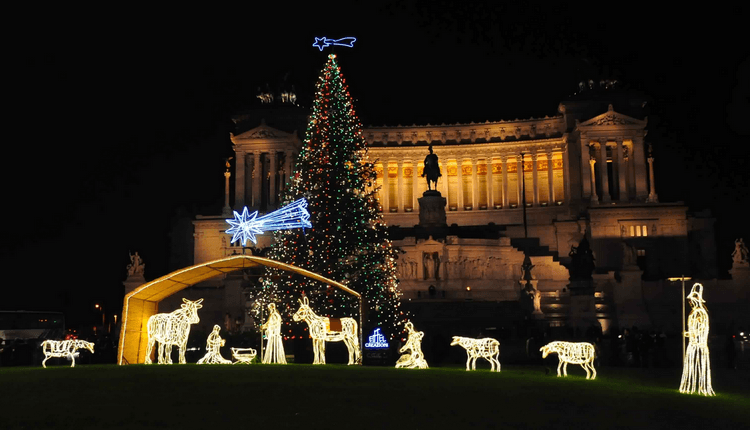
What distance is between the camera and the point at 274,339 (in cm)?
3027

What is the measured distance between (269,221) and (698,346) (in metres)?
20.0

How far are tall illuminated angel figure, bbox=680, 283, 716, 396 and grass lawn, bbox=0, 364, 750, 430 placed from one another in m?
0.51

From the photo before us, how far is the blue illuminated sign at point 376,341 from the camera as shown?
30.9 metres

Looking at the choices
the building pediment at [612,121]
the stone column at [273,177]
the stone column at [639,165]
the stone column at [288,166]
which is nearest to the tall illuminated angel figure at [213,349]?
the stone column at [288,166]

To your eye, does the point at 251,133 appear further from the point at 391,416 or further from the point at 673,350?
the point at 391,416

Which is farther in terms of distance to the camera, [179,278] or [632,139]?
[632,139]

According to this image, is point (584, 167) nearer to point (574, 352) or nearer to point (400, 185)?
point (400, 185)

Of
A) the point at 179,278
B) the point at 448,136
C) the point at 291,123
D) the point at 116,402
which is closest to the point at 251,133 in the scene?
the point at 291,123

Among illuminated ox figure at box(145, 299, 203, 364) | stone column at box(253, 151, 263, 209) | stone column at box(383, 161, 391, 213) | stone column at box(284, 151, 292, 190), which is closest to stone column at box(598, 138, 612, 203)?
stone column at box(383, 161, 391, 213)

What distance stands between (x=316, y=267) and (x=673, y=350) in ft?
54.1

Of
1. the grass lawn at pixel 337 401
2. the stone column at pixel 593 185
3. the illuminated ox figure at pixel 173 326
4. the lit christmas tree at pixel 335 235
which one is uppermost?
the stone column at pixel 593 185

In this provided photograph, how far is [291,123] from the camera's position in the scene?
92562 millimetres

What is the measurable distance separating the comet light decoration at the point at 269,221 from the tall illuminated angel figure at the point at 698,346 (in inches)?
744

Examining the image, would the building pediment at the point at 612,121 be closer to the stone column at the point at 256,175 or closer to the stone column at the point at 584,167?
the stone column at the point at 584,167
